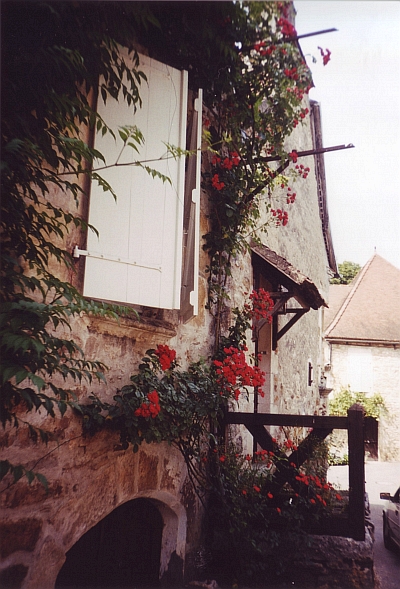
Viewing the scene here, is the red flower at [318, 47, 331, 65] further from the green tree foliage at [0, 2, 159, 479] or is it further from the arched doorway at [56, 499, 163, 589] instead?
the arched doorway at [56, 499, 163, 589]

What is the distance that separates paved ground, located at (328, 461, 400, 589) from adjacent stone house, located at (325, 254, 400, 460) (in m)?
1.70

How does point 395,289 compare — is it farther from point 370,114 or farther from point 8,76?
point 8,76

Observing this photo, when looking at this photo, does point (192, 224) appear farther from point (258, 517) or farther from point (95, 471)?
point (258, 517)

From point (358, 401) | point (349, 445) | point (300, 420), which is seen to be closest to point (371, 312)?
point (358, 401)

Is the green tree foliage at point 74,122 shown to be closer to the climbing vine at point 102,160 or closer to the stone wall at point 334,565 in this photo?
the climbing vine at point 102,160

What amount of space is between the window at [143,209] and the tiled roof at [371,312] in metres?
16.6

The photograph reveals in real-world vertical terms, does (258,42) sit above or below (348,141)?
above

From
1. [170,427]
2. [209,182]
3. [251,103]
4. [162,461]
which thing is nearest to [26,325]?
[170,427]

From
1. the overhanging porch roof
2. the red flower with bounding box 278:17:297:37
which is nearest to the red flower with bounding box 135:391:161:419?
the overhanging porch roof

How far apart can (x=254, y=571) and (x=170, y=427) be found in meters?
1.49

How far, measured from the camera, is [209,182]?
4.69 meters

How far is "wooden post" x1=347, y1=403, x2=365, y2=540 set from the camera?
4.18m

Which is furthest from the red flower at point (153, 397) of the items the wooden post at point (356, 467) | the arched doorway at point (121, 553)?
the wooden post at point (356, 467)

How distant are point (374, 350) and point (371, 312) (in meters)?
1.45
